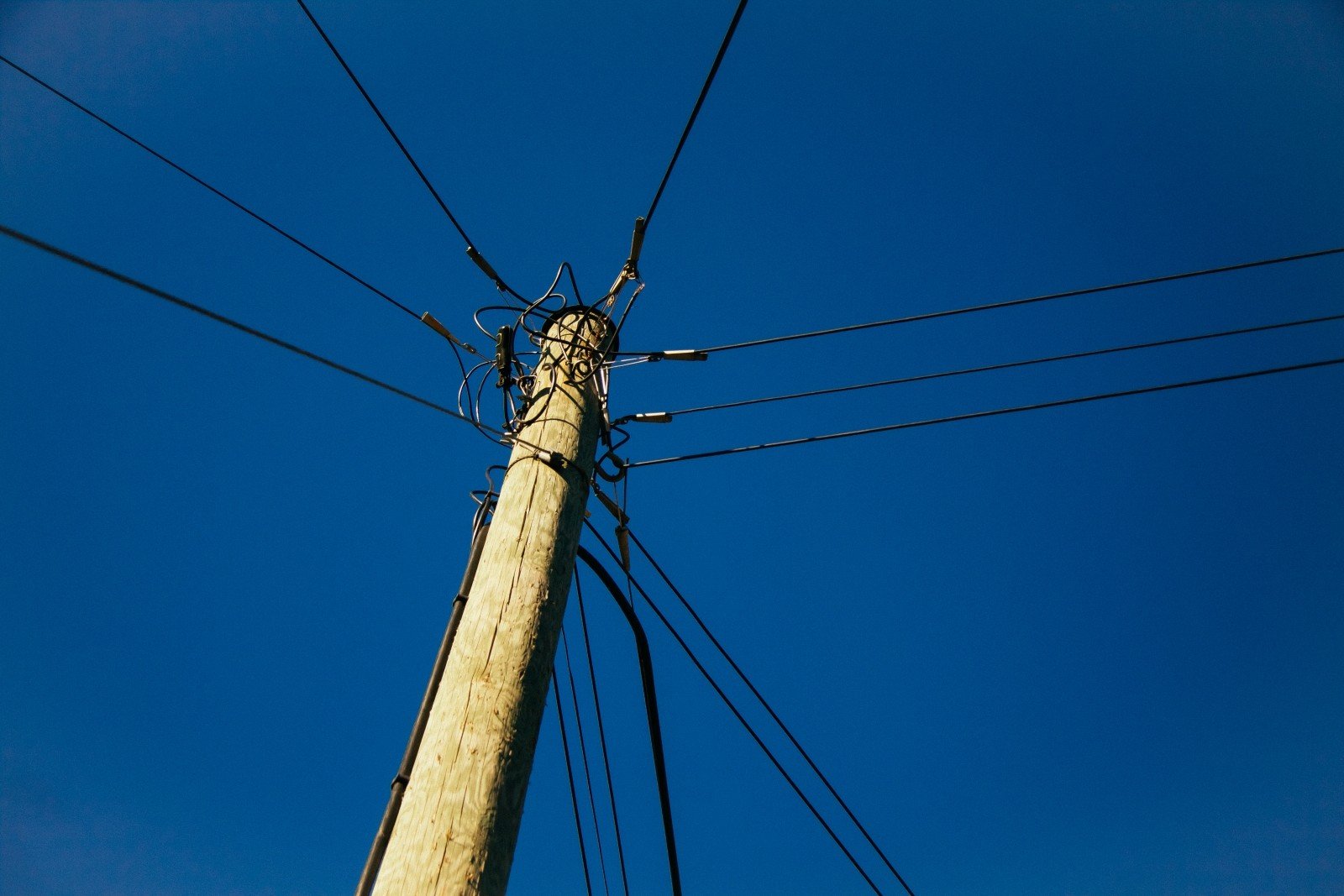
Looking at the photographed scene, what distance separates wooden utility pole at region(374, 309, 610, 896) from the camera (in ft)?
7.95

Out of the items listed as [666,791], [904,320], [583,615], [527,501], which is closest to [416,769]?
[527,501]

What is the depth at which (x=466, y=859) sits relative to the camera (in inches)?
93.9

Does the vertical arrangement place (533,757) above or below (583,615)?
below

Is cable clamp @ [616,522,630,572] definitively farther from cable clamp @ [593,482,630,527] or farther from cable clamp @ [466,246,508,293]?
cable clamp @ [466,246,508,293]

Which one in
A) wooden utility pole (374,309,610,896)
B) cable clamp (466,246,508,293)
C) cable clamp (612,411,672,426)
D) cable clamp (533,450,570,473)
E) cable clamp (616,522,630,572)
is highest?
cable clamp (466,246,508,293)

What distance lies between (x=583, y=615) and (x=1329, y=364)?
183 inches

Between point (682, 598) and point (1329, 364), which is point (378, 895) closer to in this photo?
point (682, 598)

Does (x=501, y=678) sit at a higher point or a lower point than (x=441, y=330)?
lower

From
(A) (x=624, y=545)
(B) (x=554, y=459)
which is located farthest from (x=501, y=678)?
(A) (x=624, y=545)

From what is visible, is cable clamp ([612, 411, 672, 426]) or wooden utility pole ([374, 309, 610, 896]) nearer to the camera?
wooden utility pole ([374, 309, 610, 896])

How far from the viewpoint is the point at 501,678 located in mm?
2805

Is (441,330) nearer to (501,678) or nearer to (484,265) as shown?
(484,265)

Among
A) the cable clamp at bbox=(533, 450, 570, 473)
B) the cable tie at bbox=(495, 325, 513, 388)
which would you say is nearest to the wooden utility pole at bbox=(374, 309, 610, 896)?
the cable clamp at bbox=(533, 450, 570, 473)

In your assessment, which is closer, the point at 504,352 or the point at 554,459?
the point at 554,459
